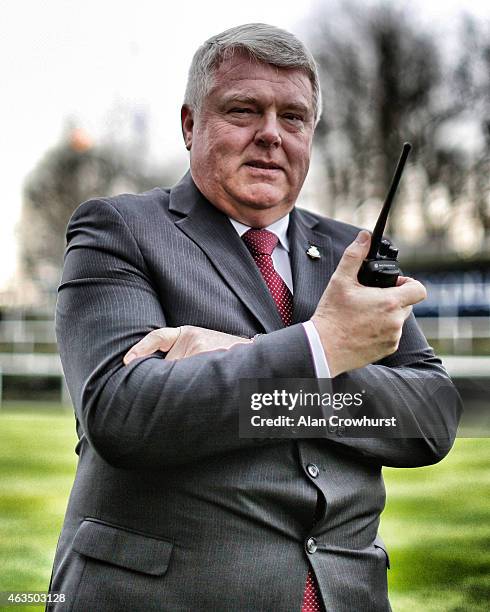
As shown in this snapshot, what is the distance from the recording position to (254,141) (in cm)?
150

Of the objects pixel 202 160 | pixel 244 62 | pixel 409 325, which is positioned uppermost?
pixel 244 62

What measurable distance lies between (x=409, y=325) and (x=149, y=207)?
0.54 meters

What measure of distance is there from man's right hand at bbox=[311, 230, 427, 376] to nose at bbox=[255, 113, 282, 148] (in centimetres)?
34

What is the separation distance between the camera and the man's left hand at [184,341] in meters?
1.32

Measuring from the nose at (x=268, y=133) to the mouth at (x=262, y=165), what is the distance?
30 millimetres

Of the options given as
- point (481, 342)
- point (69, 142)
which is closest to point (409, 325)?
point (481, 342)

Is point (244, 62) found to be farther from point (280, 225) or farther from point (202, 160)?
point (280, 225)

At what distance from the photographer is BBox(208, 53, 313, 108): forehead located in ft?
4.84

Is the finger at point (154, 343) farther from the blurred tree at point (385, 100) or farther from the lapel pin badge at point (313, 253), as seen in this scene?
the blurred tree at point (385, 100)

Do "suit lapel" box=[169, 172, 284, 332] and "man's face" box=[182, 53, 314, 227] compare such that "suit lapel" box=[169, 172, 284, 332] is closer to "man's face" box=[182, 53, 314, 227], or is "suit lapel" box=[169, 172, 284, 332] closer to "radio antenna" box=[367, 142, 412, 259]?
"man's face" box=[182, 53, 314, 227]

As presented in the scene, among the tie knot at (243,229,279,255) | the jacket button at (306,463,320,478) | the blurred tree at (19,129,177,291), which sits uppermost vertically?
the tie knot at (243,229,279,255)

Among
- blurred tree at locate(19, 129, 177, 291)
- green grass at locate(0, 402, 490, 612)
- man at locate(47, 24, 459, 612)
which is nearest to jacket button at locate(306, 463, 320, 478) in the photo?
man at locate(47, 24, 459, 612)

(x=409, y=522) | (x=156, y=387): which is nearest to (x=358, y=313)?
(x=156, y=387)

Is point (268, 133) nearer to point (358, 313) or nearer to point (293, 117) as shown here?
point (293, 117)
